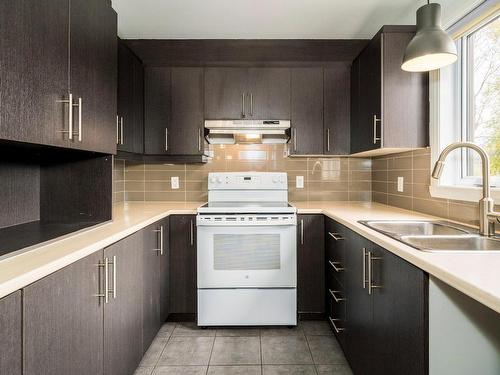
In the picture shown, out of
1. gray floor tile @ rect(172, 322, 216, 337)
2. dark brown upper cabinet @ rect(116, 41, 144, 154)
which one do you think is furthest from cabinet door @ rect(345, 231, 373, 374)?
dark brown upper cabinet @ rect(116, 41, 144, 154)

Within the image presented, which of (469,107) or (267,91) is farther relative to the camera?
(267,91)

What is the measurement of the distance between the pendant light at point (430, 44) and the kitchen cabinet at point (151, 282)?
165 cm

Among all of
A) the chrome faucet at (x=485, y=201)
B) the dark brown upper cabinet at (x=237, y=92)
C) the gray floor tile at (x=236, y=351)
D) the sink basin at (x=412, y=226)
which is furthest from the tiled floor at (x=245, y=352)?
the dark brown upper cabinet at (x=237, y=92)

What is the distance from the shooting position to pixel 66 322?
1.02m

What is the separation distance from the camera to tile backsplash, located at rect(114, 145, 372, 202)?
9.53 feet

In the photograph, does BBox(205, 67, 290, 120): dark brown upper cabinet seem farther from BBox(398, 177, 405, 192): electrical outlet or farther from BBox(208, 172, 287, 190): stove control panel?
BBox(398, 177, 405, 192): electrical outlet

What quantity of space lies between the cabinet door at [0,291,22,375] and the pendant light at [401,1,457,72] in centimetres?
174

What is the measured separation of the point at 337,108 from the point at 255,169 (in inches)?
34.1

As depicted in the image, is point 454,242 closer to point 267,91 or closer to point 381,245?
point 381,245

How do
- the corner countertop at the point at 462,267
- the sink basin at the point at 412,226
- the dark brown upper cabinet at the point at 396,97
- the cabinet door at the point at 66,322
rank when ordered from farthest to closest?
the dark brown upper cabinet at the point at 396,97 → the sink basin at the point at 412,226 → the cabinet door at the point at 66,322 → the corner countertop at the point at 462,267

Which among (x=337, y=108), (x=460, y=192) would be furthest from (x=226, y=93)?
(x=460, y=192)

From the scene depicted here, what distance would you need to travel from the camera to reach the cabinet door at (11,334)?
0.76 meters

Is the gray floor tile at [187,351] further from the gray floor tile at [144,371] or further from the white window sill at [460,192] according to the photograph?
the white window sill at [460,192]

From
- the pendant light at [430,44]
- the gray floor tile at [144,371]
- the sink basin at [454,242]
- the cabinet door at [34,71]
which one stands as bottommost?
the gray floor tile at [144,371]
